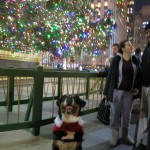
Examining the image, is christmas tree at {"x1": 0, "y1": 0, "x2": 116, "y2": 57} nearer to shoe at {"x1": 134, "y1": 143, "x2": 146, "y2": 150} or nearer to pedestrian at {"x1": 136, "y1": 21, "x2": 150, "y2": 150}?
pedestrian at {"x1": 136, "y1": 21, "x2": 150, "y2": 150}

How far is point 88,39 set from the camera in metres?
25.3

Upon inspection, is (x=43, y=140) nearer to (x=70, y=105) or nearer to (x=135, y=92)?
(x=70, y=105)

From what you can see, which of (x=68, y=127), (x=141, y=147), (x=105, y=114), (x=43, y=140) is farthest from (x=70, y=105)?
(x=105, y=114)

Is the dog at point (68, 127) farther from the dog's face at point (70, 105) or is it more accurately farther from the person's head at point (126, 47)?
the person's head at point (126, 47)

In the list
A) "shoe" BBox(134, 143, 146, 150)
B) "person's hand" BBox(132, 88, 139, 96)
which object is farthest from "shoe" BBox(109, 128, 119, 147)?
"shoe" BBox(134, 143, 146, 150)

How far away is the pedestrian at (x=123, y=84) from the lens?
5.04 m

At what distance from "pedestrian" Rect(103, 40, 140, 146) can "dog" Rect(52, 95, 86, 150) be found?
1224 mm

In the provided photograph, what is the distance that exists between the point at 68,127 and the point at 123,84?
1510mm

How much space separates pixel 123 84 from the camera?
16.6ft

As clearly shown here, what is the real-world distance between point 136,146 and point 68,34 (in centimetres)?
1701

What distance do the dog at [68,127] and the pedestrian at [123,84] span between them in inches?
48.2

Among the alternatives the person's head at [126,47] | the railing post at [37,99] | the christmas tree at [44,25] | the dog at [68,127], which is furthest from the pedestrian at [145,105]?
the christmas tree at [44,25]

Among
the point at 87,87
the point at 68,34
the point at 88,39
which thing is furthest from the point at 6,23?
the point at 88,39

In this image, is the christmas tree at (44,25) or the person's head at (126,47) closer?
the person's head at (126,47)
